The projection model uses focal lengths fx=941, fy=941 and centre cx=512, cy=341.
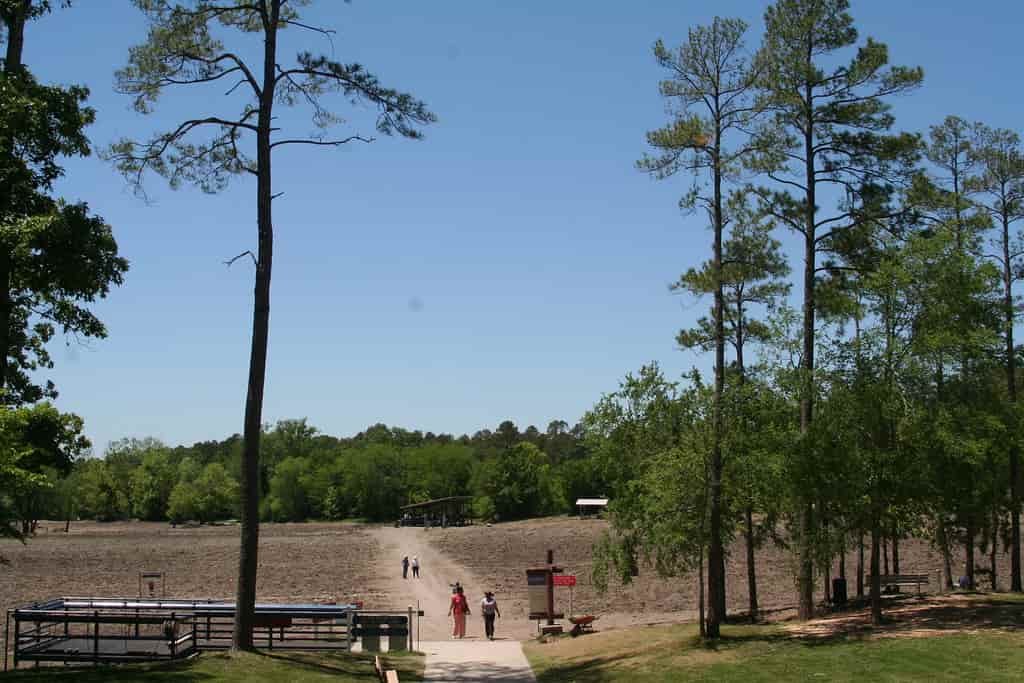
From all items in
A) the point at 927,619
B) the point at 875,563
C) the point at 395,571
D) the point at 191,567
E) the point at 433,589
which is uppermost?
the point at 875,563

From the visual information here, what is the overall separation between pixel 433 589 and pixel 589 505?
64566 mm

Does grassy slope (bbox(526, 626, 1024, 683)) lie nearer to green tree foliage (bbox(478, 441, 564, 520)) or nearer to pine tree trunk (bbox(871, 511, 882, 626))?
pine tree trunk (bbox(871, 511, 882, 626))

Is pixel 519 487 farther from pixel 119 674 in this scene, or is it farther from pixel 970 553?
pixel 119 674

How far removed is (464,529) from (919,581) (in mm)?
70869

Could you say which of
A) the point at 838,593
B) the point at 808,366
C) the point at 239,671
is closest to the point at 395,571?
the point at 838,593

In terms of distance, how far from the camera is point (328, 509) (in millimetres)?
130375

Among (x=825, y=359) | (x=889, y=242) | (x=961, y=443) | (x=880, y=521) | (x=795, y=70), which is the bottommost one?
(x=880, y=521)

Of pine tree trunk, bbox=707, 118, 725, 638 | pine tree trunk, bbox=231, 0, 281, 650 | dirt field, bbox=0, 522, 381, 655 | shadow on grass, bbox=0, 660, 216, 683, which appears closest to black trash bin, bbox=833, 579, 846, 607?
pine tree trunk, bbox=707, 118, 725, 638

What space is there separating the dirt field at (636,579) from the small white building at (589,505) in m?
21.5

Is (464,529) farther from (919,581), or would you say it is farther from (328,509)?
(919,581)

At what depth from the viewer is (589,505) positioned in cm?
10350

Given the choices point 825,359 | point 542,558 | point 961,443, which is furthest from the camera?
point 542,558

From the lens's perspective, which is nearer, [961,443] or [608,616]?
[961,443]

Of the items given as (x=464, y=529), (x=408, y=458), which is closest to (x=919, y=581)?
(x=464, y=529)
